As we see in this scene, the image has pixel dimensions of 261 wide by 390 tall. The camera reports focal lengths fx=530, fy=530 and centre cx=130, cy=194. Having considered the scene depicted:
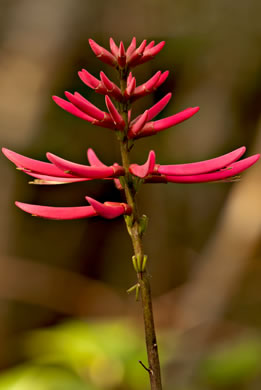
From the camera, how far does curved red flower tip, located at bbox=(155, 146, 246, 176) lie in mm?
527

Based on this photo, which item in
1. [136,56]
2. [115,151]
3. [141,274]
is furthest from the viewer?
[115,151]

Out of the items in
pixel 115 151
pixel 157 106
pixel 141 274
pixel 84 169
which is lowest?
pixel 141 274

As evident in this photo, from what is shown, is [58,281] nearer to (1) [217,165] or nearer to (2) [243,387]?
(2) [243,387]

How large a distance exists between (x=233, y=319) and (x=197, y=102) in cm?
147

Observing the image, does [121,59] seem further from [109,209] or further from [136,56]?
[109,209]

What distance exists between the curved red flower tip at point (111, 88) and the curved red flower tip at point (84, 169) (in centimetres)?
8

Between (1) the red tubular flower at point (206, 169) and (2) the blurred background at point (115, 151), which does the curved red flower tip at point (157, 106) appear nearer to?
(1) the red tubular flower at point (206, 169)

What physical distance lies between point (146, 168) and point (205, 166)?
65 millimetres

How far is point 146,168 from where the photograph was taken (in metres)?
0.52

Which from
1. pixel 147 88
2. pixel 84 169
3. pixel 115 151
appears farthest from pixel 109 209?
pixel 115 151

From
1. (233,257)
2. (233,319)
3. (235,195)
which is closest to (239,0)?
(235,195)

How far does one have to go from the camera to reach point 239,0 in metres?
3.53

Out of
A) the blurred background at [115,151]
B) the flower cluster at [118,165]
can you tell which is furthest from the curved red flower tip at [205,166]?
the blurred background at [115,151]

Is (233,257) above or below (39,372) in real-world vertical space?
above
